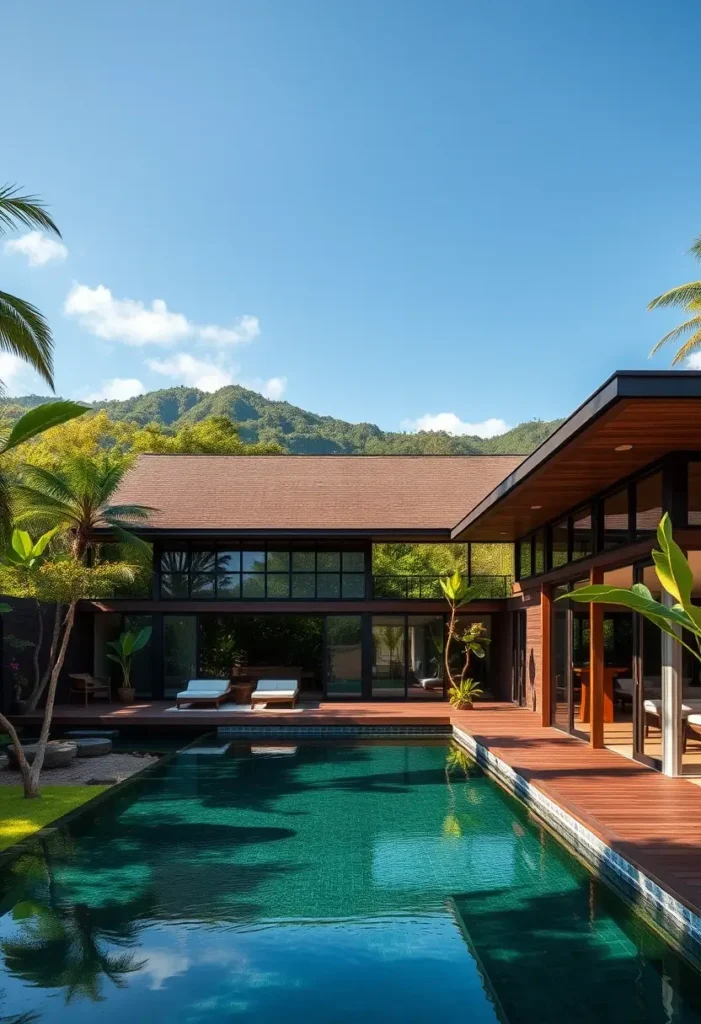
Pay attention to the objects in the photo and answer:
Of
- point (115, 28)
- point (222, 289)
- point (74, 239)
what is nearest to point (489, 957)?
point (115, 28)

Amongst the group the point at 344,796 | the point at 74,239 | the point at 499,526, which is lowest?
the point at 344,796

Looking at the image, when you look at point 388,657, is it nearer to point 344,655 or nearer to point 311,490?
point 344,655

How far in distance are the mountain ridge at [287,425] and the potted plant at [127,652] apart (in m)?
32.2

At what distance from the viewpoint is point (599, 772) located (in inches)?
438

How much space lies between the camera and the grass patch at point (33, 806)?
9.37 metres

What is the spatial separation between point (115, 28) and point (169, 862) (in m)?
14.8

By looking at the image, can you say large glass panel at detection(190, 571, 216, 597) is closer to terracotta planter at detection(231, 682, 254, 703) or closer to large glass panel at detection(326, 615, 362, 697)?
terracotta planter at detection(231, 682, 254, 703)

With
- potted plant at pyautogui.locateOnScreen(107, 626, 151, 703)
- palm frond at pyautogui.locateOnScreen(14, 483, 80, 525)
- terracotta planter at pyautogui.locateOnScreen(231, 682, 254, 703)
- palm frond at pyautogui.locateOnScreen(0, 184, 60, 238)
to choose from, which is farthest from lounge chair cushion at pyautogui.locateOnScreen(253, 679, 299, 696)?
palm frond at pyautogui.locateOnScreen(0, 184, 60, 238)

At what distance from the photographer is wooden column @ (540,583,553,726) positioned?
1608 centimetres

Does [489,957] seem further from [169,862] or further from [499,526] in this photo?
[499,526]

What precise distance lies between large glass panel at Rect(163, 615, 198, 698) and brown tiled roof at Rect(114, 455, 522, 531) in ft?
7.57

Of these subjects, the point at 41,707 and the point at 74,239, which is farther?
the point at 74,239

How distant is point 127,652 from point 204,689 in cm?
213

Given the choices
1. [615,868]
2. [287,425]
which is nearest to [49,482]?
[615,868]
